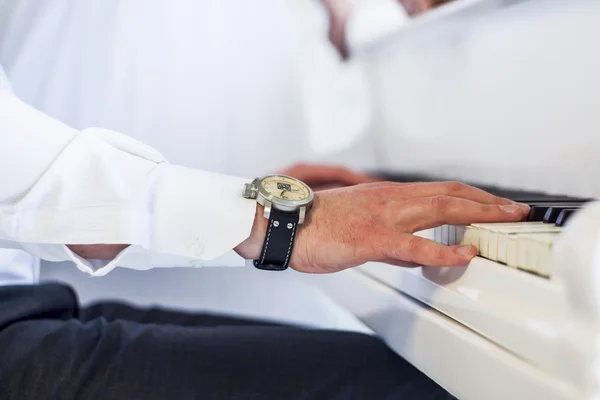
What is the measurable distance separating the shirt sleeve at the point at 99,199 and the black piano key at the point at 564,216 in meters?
0.33

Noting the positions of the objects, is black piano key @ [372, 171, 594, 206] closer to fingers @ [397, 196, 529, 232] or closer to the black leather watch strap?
fingers @ [397, 196, 529, 232]

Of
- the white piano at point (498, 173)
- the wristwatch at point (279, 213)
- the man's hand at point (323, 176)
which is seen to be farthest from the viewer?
the man's hand at point (323, 176)

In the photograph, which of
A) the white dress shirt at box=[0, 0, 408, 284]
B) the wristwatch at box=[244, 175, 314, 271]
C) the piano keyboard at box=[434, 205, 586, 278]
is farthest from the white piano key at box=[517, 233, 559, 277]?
the white dress shirt at box=[0, 0, 408, 284]

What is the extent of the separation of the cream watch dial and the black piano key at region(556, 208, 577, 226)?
27 cm

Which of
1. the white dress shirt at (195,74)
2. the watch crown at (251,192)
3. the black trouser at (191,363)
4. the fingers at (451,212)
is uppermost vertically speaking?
the white dress shirt at (195,74)

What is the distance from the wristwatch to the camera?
0.67m

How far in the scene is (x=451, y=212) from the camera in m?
0.63

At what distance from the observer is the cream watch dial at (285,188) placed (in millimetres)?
690

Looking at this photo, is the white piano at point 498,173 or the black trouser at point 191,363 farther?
the black trouser at point 191,363

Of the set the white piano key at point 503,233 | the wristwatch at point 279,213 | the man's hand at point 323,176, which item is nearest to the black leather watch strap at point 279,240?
the wristwatch at point 279,213

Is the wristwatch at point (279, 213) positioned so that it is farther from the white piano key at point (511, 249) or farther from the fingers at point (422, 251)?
the white piano key at point (511, 249)

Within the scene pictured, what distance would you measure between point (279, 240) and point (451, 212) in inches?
7.6

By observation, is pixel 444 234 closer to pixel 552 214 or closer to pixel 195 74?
pixel 552 214

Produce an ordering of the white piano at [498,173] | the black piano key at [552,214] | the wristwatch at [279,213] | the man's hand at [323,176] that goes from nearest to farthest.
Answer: the white piano at [498,173]
the black piano key at [552,214]
the wristwatch at [279,213]
the man's hand at [323,176]
